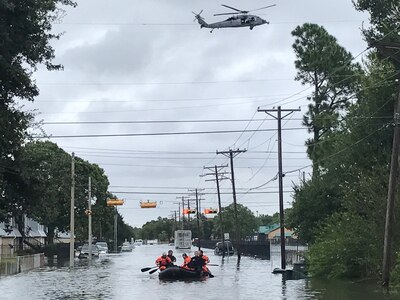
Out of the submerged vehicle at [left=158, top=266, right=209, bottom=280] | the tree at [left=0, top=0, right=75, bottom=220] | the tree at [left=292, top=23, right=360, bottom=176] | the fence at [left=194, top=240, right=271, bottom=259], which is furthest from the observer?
the fence at [left=194, top=240, right=271, bottom=259]

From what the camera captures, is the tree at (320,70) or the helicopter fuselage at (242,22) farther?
the tree at (320,70)

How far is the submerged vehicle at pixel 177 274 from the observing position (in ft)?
118

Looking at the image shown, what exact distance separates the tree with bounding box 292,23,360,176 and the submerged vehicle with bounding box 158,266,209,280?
57.9ft

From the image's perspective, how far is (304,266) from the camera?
3984cm

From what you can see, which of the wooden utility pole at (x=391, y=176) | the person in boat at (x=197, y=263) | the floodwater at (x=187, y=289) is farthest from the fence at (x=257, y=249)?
the wooden utility pole at (x=391, y=176)

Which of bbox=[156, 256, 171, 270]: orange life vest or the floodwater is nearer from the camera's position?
the floodwater

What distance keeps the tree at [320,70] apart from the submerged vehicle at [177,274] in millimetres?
17655

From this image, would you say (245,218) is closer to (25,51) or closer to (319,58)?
(319,58)

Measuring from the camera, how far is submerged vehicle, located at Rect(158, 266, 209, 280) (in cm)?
3584

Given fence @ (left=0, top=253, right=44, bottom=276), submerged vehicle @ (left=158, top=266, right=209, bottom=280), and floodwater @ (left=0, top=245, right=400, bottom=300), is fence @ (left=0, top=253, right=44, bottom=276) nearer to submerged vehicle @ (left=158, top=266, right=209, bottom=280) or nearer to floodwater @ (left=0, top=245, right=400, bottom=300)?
floodwater @ (left=0, top=245, right=400, bottom=300)

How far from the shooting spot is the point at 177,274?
36.0m

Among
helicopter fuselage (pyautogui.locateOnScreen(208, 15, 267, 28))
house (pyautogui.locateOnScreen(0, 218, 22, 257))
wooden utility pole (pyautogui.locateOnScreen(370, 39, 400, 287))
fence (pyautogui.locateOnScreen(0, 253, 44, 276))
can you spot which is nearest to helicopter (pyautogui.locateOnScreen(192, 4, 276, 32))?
helicopter fuselage (pyautogui.locateOnScreen(208, 15, 267, 28))

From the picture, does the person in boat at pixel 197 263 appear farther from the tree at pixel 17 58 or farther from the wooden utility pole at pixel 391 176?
the tree at pixel 17 58

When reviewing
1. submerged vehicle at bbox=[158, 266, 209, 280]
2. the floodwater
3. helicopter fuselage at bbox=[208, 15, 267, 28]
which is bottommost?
the floodwater
